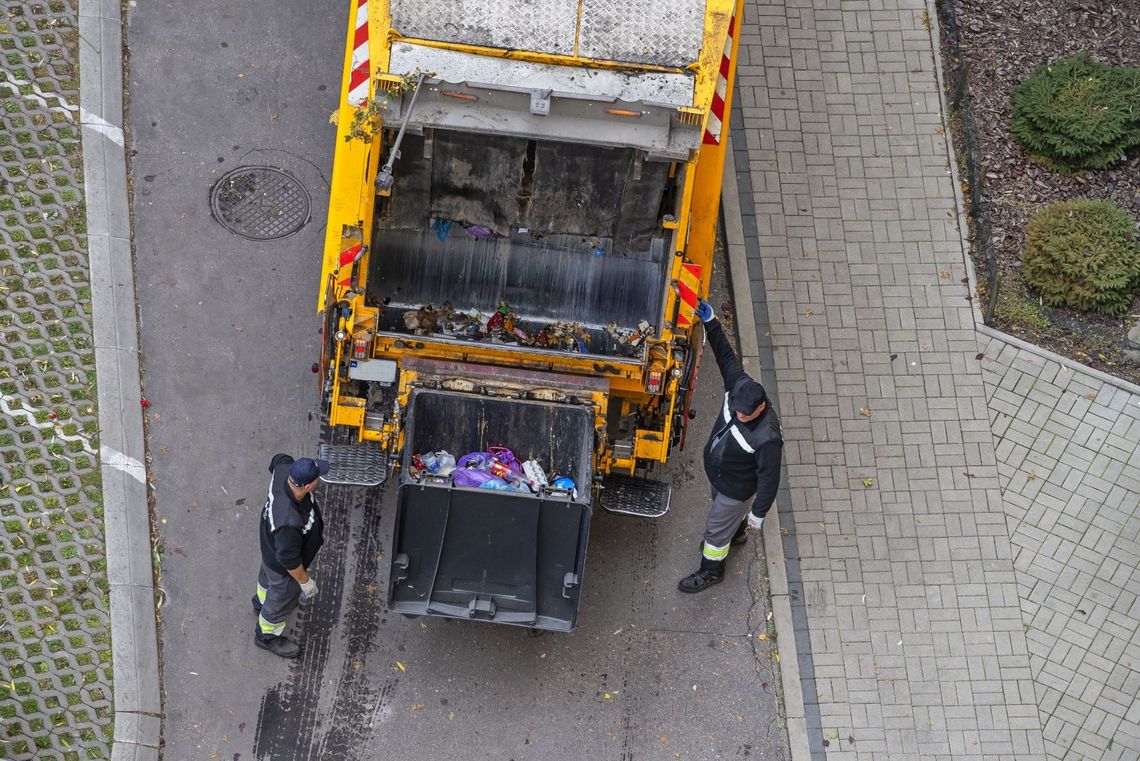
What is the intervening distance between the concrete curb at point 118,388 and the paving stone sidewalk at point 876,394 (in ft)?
14.0

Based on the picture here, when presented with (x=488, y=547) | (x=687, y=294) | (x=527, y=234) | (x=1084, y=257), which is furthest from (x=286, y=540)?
(x=1084, y=257)

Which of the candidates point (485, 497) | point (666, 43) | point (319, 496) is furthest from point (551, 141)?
point (319, 496)

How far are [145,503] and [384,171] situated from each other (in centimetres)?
282

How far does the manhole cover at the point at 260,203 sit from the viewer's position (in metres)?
9.91

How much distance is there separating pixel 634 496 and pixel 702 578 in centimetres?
78

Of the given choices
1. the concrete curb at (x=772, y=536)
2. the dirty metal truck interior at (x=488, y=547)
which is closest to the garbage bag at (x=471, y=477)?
the dirty metal truck interior at (x=488, y=547)

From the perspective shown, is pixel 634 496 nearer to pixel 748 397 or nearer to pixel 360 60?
pixel 748 397

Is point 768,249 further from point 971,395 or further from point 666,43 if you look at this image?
point 666,43

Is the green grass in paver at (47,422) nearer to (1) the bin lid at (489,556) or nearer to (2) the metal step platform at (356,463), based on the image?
(2) the metal step platform at (356,463)

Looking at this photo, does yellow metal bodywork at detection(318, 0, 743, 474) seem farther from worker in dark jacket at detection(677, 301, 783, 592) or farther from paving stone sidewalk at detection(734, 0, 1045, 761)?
paving stone sidewalk at detection(734, 0, 1045, 761)

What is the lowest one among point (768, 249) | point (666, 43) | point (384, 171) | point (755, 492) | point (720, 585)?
point (720, 585)

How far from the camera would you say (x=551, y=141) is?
8.31 meters

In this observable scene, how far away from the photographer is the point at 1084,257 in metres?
10.2

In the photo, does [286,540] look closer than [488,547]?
Yes
